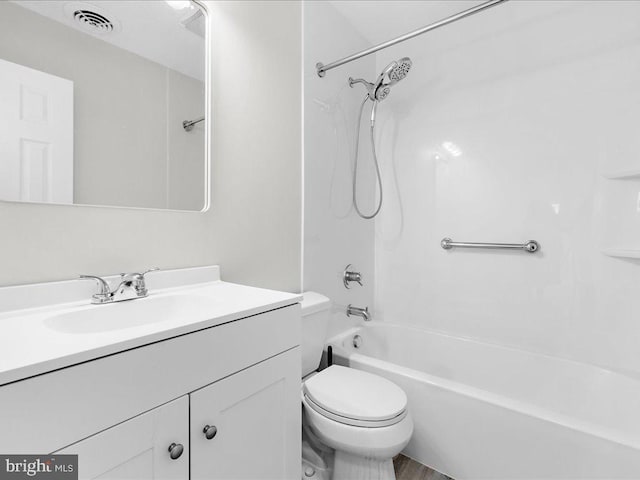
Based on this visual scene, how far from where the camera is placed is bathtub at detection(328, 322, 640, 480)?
41.8 inches

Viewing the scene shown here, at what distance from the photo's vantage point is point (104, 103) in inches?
37.9

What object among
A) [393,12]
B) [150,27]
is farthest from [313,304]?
[393,12]

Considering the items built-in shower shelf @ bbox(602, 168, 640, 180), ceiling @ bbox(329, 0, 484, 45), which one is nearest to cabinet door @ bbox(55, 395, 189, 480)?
built-in shower shelf @ bbox(602, 168, 640, 180)

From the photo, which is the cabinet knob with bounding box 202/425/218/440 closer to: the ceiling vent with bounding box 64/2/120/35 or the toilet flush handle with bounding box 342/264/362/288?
the ceiling vent with bounding box 64/2/120/35

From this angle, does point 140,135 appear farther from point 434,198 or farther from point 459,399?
point 434,198

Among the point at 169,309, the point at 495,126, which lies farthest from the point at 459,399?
the point at 495,126

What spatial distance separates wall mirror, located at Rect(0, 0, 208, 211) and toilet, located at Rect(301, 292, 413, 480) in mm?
772

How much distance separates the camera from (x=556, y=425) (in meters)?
1.10

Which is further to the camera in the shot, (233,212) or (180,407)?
(233,212)

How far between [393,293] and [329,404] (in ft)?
3.86

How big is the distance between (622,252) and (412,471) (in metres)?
1.34

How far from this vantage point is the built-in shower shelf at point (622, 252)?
1.40m

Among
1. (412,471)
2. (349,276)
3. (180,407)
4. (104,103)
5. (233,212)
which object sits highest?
(104,103)

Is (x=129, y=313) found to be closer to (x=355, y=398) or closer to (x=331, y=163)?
(x=355, y=398)
